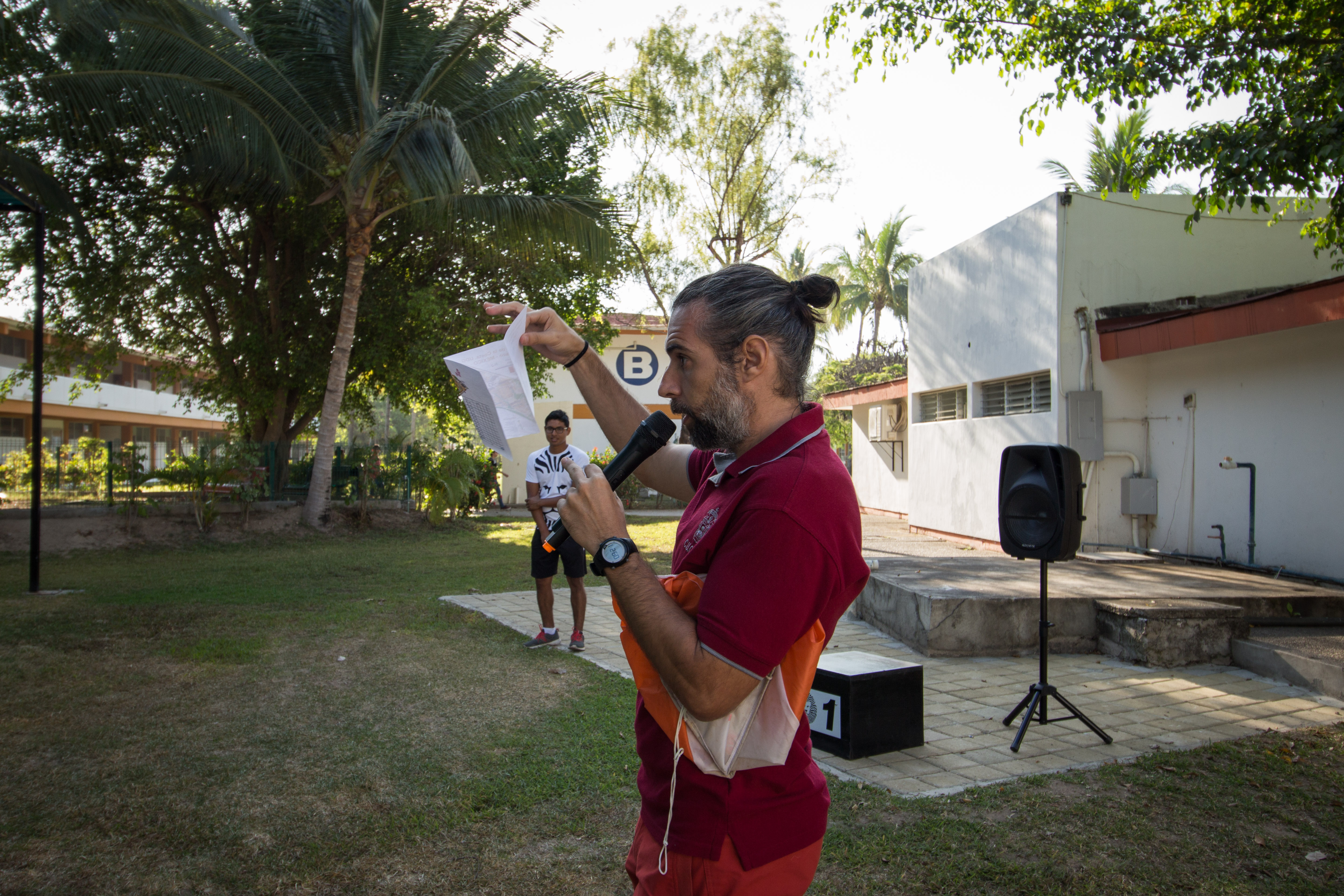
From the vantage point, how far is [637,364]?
89.1ft

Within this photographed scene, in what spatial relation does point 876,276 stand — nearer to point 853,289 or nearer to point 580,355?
point 853,289

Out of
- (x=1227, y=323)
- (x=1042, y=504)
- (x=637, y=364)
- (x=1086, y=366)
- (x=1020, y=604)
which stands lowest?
(x=1020, y=604)

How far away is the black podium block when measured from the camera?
486cm

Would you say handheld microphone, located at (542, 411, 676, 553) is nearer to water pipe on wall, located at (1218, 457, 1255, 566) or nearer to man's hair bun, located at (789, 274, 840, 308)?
man's hair bun, located at (789, 274, 840, 308)

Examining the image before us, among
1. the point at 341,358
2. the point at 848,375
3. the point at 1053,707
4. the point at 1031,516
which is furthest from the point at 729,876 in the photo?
the point at 848,375

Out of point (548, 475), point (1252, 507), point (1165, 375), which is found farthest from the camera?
point (1165, 375)

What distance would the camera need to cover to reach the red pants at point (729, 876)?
5.12 ft

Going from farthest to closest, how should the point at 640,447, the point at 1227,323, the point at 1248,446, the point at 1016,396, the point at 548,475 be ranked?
the point at 1016,396
the point at 1248,446
the point at 1227,323
the point at 548,475
the point at 640,447

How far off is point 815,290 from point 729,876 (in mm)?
1180

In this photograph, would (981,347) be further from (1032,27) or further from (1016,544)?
(1016,544)

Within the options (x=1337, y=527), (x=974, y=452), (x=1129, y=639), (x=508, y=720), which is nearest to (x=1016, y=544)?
(x=1129, y=639)

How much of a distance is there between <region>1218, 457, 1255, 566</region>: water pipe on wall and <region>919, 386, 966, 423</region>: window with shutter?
499cm

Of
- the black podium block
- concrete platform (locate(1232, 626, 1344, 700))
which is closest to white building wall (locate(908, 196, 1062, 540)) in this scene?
concrete platform (locate(1232, 626, 1344, 700))

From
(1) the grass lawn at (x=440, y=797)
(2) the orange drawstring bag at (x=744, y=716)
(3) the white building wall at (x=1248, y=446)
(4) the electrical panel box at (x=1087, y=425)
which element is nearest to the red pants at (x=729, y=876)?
(2) the orange drawstring bag at (x=744, y=716)
